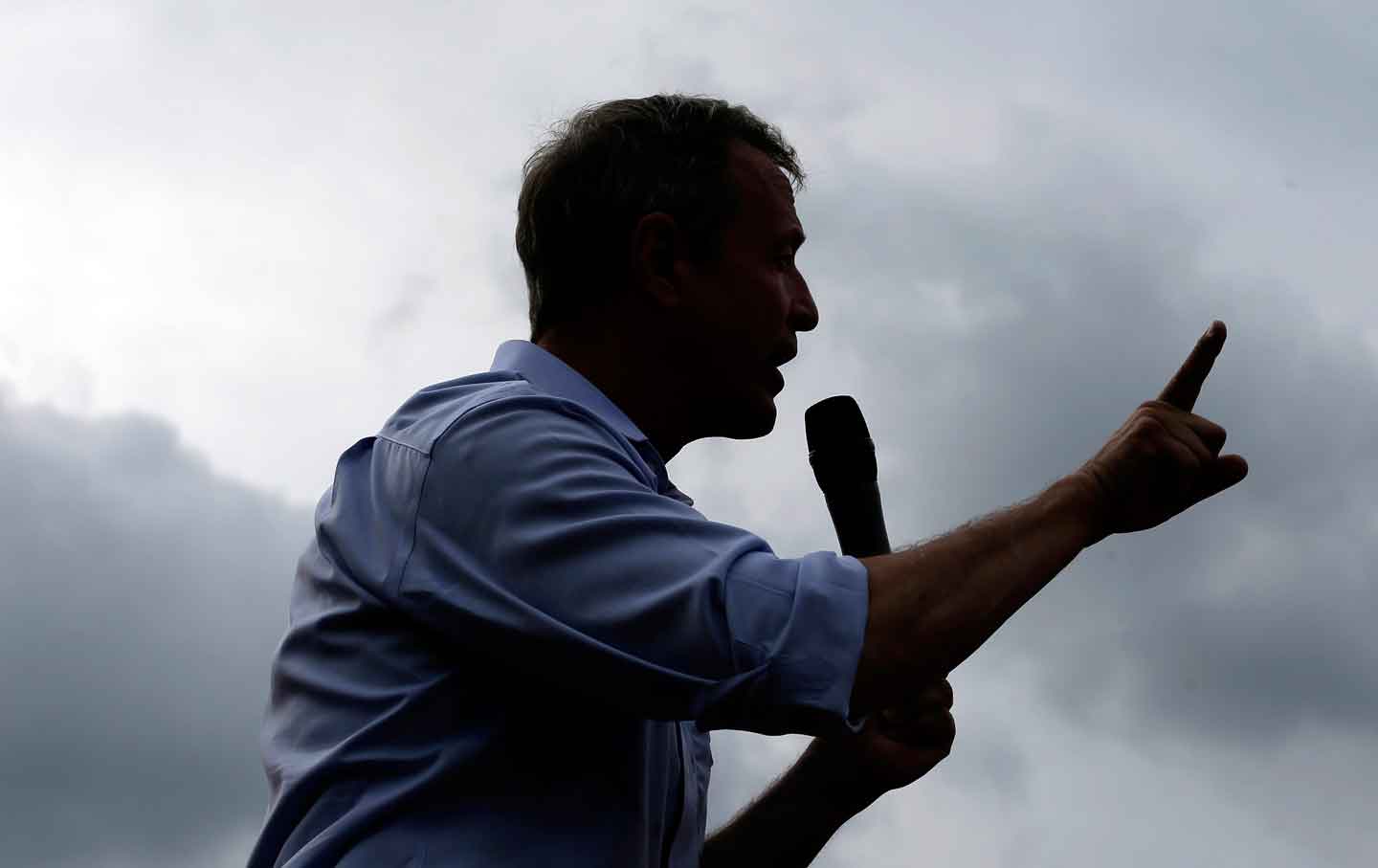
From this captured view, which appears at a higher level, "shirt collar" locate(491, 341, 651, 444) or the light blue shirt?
"shirt collar" locate(491, 341, 651, 444)

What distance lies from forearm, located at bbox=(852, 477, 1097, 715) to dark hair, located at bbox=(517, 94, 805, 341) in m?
1.66

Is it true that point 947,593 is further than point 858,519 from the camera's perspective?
No

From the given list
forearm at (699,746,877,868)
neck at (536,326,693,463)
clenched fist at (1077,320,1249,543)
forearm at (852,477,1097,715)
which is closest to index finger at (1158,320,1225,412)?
clenched fist at (1077,320,1249,543)

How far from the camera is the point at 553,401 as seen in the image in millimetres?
4211

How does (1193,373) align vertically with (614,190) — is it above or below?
below

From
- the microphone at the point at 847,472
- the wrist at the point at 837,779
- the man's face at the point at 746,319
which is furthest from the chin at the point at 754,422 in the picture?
the wrist at the point at 837,779

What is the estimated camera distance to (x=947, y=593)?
3869mm

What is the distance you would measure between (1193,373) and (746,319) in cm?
147

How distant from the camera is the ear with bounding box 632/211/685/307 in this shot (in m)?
5.24

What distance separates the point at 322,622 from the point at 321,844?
61 cm

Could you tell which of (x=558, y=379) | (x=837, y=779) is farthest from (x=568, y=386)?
(x=837, y=779)

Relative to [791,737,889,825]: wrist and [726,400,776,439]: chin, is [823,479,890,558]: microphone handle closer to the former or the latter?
[726,400,776,439]: chin

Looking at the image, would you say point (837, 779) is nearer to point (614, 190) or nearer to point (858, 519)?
point (858, 519)

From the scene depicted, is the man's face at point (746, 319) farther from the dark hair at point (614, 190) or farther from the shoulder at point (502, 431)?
the shoulder at point (502, 431)
